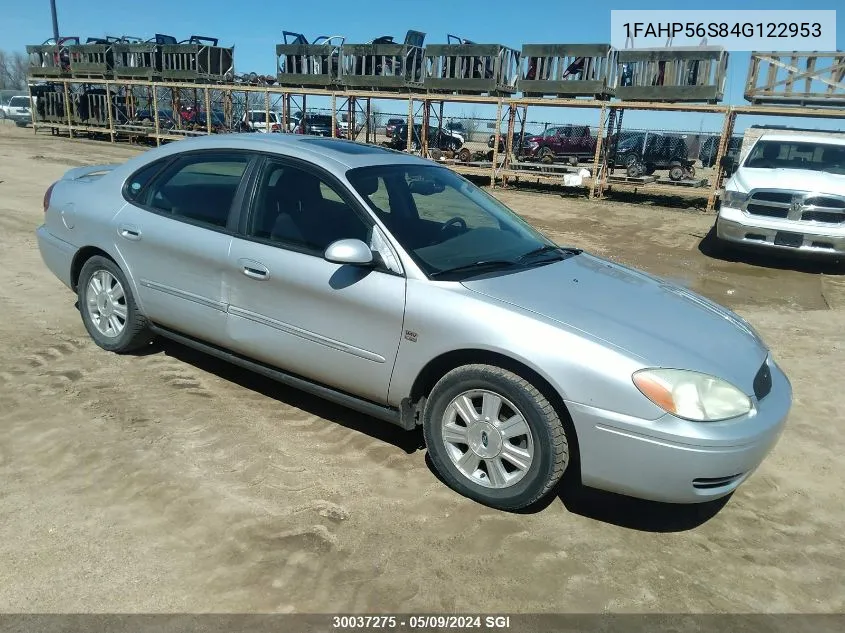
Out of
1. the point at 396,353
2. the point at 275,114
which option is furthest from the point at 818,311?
the point at 275,114

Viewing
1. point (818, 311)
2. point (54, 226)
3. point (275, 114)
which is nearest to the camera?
point (54, 226)

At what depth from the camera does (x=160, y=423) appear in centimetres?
369

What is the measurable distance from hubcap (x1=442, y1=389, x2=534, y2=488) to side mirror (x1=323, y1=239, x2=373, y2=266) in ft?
2.63

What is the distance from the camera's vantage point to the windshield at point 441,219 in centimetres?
338

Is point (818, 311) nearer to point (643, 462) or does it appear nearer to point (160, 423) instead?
point (643, 462)

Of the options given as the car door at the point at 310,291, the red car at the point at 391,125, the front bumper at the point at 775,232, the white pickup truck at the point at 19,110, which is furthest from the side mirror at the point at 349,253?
the white pickup truck at the point at 19,110

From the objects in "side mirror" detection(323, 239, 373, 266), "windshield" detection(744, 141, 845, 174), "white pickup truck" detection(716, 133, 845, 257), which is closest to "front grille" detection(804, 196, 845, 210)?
"white pickup truck" detection(716, 133, 845, 257)

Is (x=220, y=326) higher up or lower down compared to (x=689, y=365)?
lower down

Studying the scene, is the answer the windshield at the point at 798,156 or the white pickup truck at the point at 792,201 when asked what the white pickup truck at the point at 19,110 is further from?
the white pickup truck at the point at 792,201

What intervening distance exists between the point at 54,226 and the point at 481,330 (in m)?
3.59

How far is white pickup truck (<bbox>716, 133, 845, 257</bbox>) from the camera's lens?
8.73 m

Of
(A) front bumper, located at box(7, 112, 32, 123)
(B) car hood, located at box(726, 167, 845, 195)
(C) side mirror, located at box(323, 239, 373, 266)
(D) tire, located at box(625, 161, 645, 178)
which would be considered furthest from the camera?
(A) front bumper, located at box(7, 112, 32, 123)

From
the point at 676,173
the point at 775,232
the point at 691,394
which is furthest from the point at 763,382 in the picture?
the point at 676,173

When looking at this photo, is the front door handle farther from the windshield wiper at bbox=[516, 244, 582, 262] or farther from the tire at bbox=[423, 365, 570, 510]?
the windshield wiper at bbox=[516, 244, 582, 262]
